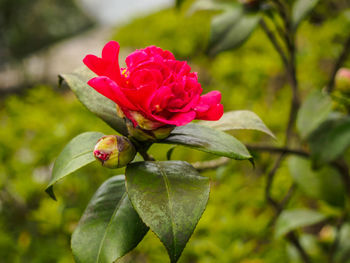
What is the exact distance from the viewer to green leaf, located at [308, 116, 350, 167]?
0.87m

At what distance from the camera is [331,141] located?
884mm

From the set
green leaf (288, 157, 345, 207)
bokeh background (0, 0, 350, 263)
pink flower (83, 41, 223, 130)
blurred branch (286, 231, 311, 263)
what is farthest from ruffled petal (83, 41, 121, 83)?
blurred branch (286, 231, 311, 263)

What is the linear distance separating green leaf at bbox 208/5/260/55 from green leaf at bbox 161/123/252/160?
36 cm

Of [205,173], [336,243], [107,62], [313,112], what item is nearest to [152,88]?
[107,62]

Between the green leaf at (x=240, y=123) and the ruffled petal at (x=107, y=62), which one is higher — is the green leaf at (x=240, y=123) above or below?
below

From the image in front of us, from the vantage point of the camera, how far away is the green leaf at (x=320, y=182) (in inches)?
39.6

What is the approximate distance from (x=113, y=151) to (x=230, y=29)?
516mm

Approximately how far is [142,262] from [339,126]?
0.77 metres

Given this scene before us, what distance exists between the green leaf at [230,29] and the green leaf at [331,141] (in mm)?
306

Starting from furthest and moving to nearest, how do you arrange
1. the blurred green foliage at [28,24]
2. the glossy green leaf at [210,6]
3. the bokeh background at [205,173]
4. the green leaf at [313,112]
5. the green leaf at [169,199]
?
the blurred green foliage at [28,24], the bokeh background at [205,173], the glossy green leaf at [210,6], the green leaf at [313,112], the green leaf at [169,199]

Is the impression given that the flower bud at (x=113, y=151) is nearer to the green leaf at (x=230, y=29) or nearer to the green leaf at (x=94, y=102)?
the green leaf at (x=94, y=102)

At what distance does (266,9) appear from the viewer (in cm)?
90

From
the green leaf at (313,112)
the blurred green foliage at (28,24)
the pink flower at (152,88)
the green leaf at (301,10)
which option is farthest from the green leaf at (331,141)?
the blurred green foliage at (28,24)

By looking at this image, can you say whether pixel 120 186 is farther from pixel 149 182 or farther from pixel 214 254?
pixel 214 254
